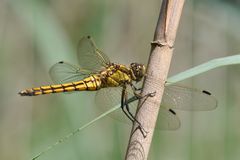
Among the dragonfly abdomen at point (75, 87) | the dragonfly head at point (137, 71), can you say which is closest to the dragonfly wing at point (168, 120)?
the dragonfly head at point (137, 71)

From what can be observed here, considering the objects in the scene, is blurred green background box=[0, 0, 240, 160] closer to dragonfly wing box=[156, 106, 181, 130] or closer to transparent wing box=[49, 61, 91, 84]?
transparent wing box=[49, 61, 91, 84]

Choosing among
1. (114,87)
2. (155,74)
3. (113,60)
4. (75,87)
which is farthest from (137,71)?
(113,60)

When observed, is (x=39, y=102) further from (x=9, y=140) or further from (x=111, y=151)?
(x=111, y=151)

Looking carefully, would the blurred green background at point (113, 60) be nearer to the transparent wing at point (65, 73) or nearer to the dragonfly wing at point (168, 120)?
the transparent wing at point (65, 73)

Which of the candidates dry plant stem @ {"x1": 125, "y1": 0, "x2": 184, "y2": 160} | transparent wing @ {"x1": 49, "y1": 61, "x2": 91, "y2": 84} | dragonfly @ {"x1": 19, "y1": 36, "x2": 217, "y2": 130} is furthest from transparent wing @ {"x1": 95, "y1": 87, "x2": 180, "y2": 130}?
dry plant stem @ {"x1": 125, "y1": 0, "x2": 184, "y2": 160}

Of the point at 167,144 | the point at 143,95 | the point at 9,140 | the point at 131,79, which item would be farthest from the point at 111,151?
the point at 143,95

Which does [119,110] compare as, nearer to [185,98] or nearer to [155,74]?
[185,98]
